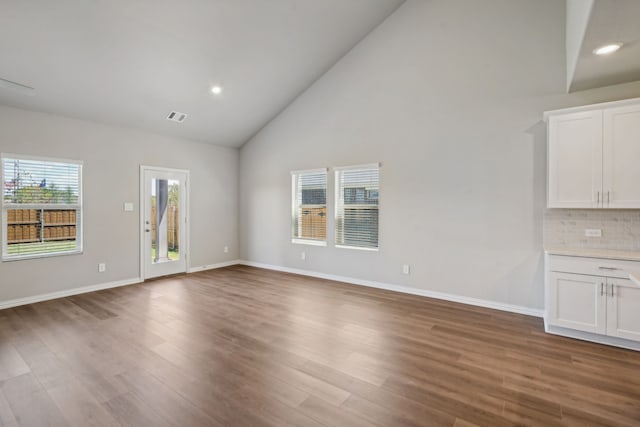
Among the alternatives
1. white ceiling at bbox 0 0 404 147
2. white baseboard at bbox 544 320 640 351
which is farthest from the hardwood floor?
white ceiling at bbox 0 0 404 147

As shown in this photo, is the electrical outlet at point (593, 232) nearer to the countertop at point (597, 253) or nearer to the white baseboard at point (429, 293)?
the countertop at point (597, 253)

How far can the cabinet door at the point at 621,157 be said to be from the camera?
2891 mm

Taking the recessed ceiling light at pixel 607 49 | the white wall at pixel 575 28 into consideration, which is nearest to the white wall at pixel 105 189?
the white wall at pixel 575 28

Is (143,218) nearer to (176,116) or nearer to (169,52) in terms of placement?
(176,116)

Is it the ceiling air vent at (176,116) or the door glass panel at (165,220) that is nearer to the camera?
the ceiling air vent at (176,116)

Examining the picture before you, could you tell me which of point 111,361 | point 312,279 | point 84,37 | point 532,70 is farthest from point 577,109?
point 84,37

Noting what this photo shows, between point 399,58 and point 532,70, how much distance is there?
70.2 inches

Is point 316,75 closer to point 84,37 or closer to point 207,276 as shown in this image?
point 84,37

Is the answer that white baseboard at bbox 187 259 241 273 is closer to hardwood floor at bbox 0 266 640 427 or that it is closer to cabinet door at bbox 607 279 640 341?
hardwood floor at bbox 0 266 640 427

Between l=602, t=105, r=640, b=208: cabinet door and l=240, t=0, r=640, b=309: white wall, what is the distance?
0.47m

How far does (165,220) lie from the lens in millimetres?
5648

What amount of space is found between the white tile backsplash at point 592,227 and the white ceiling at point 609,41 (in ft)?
4.53

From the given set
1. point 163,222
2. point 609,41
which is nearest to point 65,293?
point 163,222

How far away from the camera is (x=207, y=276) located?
225 inches
